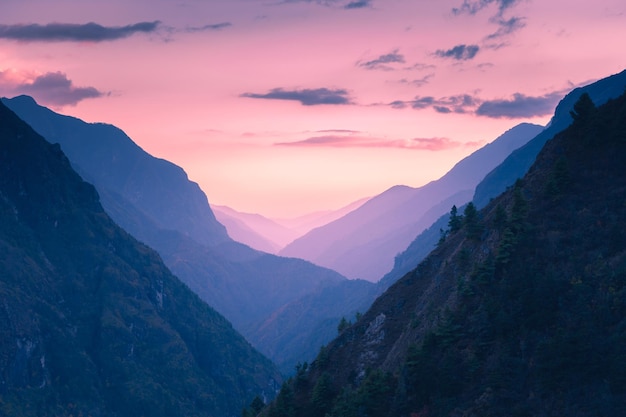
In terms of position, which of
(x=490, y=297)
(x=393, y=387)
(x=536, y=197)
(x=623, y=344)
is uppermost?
(x=536, y=197)

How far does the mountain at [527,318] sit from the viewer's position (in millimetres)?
54344

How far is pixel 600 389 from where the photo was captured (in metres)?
51.3

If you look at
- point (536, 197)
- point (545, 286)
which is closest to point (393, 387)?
point (545, 286)

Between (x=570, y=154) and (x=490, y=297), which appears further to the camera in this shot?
(x=570, y=154)

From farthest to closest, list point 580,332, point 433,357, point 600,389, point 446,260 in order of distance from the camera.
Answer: point 446,260 → point 433,357 → point 580,332 → point 600,389

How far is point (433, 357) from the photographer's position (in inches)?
2606

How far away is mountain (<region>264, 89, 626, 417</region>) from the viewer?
178ft

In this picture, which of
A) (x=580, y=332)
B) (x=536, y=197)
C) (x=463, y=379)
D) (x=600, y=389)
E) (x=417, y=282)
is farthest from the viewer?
(x=417, y=282)

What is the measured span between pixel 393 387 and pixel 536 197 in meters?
33.5

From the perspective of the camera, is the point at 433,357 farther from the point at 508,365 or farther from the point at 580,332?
the point at 580,332

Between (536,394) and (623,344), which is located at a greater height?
(623,344)

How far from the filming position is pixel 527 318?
61219 millimetres

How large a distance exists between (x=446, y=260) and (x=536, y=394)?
125 feet

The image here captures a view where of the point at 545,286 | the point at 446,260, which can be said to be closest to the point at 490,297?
the point at 545,286
